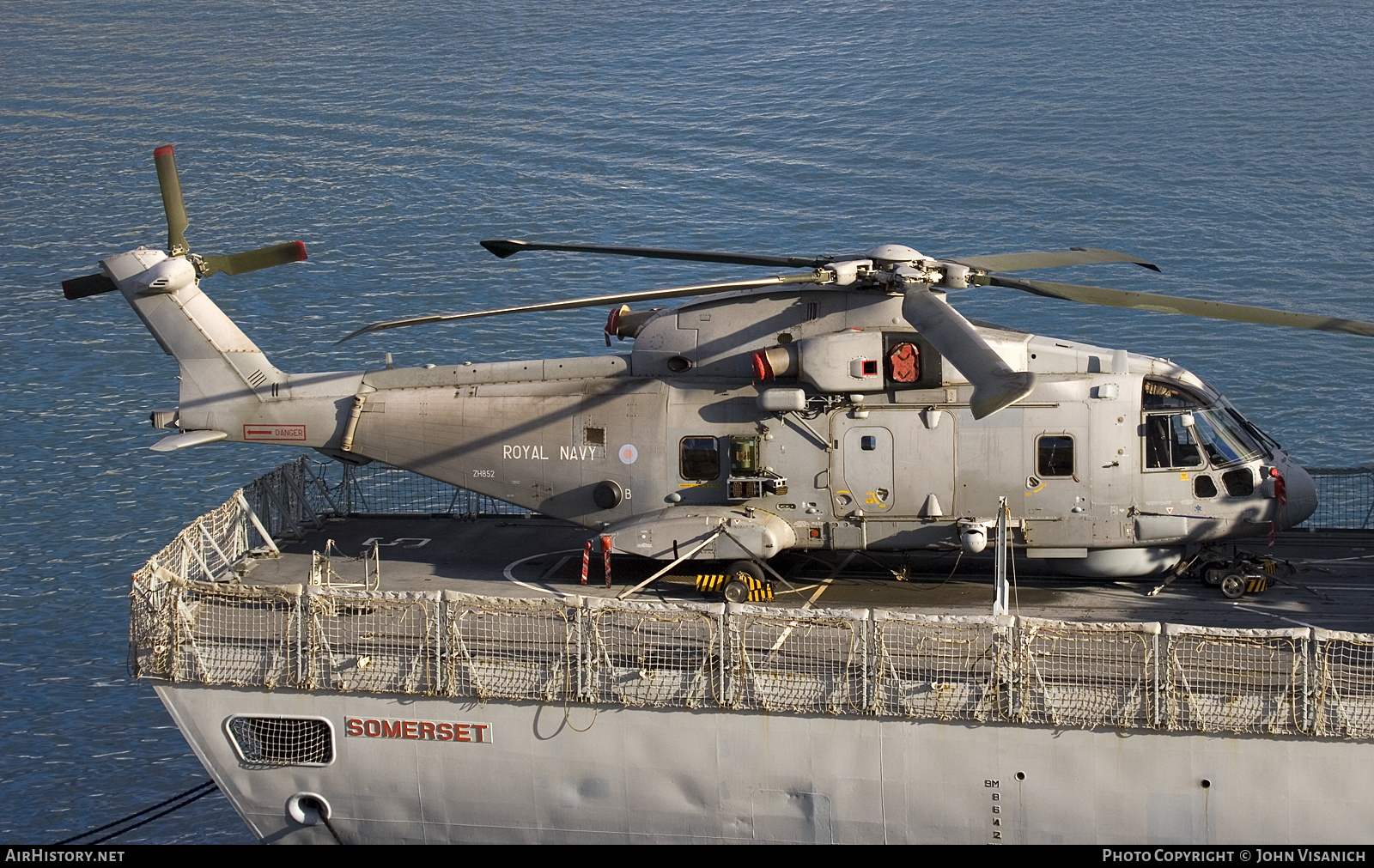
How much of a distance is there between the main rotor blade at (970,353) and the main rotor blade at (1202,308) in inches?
55.7

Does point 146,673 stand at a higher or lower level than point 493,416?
lower

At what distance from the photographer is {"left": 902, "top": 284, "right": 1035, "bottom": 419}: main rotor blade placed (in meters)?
13.3

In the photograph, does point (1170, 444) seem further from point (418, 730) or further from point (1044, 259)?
point (418, 730)

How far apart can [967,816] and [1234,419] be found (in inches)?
268

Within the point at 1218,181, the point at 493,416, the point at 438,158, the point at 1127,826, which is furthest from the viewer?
the point at 438,158

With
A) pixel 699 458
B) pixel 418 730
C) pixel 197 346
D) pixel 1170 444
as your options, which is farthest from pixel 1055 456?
pixel 197 346

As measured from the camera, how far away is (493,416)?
64.5 feet

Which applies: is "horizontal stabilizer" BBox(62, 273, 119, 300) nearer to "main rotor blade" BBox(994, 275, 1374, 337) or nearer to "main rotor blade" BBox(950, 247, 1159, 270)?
"main rotor blade" BBox(950, 247, 1159, 270)

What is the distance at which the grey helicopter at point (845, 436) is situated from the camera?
18.2 metres

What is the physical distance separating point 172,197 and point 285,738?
798 cm

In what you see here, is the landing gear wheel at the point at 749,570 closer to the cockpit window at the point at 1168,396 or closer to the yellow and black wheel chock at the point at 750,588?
the yellow and black wheel chock at the point at 750,588

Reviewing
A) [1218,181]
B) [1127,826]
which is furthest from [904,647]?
[1218,181]

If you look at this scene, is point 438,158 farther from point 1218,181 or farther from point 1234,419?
point 1234,419

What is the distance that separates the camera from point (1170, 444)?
18.3 metres
